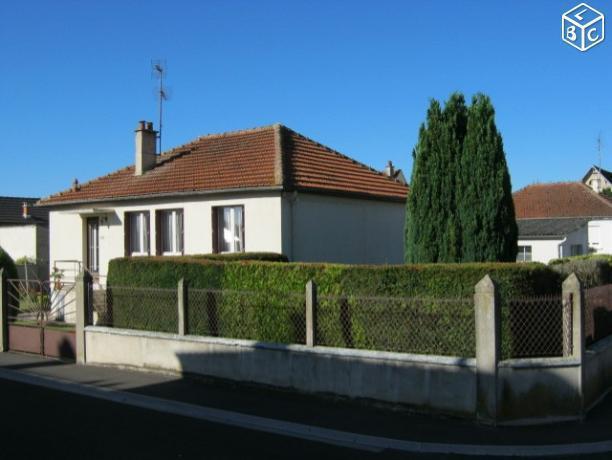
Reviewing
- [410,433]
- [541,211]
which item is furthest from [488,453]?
[541,211]

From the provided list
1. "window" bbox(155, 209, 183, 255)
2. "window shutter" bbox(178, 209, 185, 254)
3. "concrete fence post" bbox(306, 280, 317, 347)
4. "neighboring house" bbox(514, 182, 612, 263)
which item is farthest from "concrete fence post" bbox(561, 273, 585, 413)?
"neighboring house" bbox(514, 182, 612, 263)

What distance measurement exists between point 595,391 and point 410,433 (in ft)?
9.82

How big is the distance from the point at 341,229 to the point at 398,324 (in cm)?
893

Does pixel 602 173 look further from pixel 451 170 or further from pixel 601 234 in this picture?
pixel 451 170

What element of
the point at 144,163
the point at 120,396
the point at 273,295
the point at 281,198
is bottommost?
the point at 120,396

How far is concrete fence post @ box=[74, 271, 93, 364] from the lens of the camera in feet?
40.4

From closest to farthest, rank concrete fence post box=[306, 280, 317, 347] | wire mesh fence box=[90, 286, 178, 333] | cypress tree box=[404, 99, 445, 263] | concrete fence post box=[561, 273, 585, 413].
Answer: concrete fence post box=[561, 273, 585, 413]
concrete fence post box=[306, 280, 317, 347]
wire mesh fence box=[90, 286, 178, 333]
cypress tree box=[404, 99, 445, 263]

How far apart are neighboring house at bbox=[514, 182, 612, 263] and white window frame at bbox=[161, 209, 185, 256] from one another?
21.3 metres

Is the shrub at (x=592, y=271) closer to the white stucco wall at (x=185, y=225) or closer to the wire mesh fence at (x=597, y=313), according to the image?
the wire mesh fence at (x=597, y=313)

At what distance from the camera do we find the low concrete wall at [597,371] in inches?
330

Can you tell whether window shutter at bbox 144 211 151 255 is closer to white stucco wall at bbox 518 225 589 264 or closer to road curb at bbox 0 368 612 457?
A: road curb at bbox 0 368 612 457

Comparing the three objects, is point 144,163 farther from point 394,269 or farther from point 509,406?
point 509,406

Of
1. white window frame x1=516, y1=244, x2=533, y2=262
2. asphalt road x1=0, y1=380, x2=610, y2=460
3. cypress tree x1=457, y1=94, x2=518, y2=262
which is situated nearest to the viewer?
asphalt road x1=0, y1=380, x2=610, y2=460

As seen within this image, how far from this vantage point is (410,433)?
24.8ft
